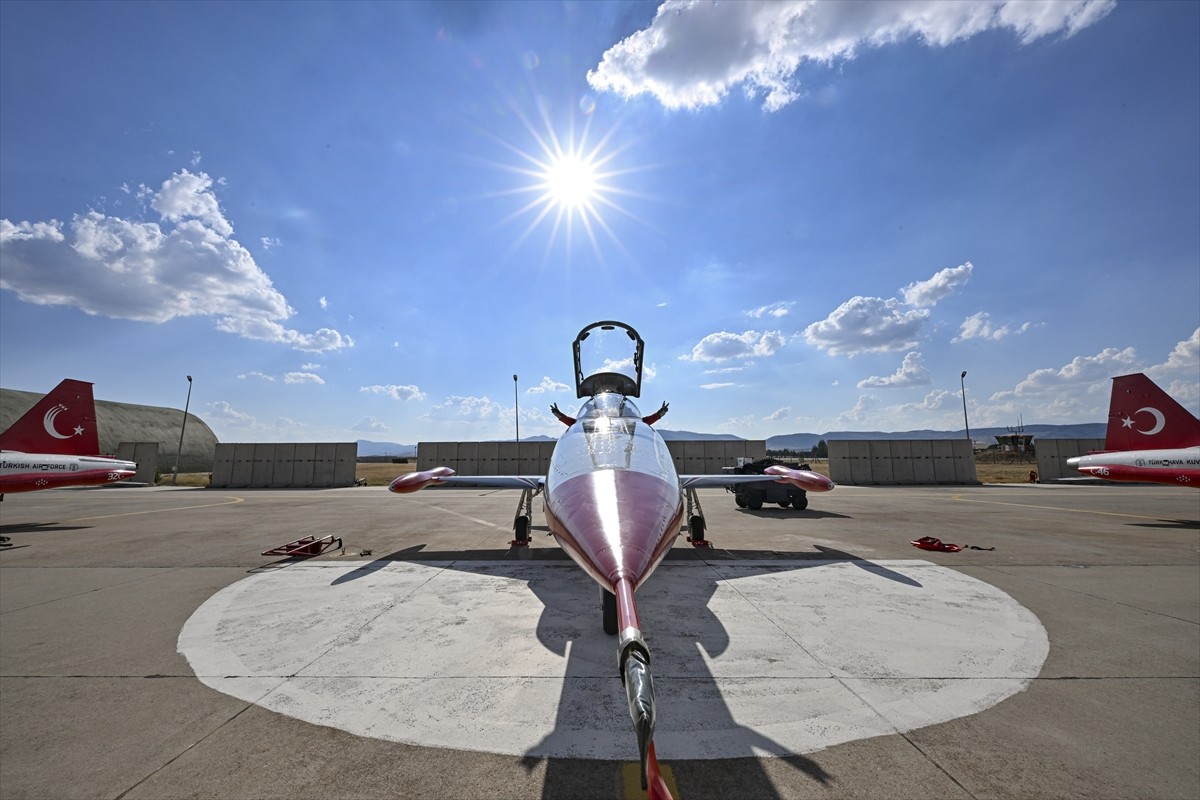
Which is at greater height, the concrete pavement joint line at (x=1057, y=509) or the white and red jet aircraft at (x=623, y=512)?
the white and red jet aircraft at (x=623, y=512)

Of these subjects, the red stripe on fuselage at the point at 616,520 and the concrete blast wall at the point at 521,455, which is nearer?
the red stripe on fuselage at the point at 616,520

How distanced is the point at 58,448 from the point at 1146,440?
39.6m

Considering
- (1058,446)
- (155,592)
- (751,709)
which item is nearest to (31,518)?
(155,592)

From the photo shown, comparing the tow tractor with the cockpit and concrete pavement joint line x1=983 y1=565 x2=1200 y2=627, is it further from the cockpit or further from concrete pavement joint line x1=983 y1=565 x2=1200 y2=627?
the cockpit

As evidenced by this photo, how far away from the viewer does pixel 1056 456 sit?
1298 inches

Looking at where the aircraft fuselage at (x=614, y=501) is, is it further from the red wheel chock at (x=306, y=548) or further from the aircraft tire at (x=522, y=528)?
the red wheel chock at (x=306, y=548)

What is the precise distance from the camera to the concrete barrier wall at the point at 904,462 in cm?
3250

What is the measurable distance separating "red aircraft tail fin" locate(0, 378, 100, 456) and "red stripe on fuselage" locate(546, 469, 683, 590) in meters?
22.3

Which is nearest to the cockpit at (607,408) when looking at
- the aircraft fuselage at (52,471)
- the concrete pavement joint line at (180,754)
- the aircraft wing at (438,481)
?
the aircraft wing at (438,481)

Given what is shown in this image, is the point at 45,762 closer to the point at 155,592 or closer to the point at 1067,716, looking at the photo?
the point at 155,592

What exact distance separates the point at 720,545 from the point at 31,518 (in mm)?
23152

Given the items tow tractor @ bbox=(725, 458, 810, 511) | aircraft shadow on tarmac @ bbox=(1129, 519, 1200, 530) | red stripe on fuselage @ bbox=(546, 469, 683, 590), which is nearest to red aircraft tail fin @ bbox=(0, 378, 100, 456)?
red stripe on fuselage @ bbox=(546, 469, 683, 590)

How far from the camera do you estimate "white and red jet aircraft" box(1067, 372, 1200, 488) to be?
1594 centimetres

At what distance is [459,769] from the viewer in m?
2.96
